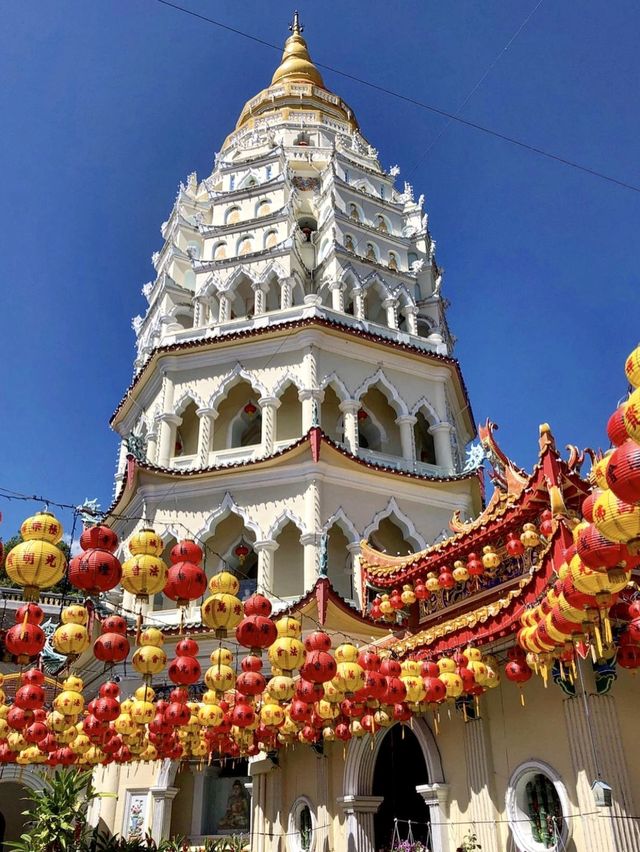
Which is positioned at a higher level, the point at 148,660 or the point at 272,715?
the point at 148,660

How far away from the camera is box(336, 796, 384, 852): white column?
40.7 ft

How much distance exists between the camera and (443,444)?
2230cm

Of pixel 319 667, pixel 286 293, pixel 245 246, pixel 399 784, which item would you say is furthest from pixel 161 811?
pixel 245 246

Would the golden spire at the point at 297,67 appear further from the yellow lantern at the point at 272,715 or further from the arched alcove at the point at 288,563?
the yellow lantern at the point at 272,715

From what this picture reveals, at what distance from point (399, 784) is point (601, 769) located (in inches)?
257

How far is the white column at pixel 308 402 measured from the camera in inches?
811

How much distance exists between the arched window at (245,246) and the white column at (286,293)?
2.37 meters

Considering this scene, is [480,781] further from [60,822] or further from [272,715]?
[60,822]

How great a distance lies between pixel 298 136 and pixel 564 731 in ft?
85.2

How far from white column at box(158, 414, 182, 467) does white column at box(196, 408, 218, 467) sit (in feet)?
2.51

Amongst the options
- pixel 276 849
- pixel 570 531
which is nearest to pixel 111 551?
pixel 570 531

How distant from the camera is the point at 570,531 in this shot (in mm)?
9383

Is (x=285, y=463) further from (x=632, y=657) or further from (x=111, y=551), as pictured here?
(x=632, y=657)

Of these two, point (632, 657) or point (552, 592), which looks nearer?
point (552, 592)
